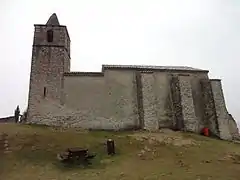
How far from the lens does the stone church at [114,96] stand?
28.9 metres

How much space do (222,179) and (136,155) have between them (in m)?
6.83

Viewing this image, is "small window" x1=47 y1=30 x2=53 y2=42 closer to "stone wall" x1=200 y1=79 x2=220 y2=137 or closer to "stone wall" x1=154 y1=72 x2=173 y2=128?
"stone wall" x1=154 y1=72 x2=173 y2=128

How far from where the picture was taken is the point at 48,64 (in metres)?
30.2

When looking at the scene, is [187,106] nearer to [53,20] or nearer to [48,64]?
[48,64]

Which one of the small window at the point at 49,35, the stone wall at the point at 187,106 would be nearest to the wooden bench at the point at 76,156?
the stone wall at the point at 187,106

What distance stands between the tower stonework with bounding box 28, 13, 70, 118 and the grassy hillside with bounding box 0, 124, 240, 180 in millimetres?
3351

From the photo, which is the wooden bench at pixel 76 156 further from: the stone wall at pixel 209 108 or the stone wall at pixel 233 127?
the stone wall at pixel 233 127

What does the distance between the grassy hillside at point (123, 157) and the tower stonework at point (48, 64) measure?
3.35 m

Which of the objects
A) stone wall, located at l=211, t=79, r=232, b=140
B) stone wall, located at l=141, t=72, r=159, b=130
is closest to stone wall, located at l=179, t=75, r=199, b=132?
stone wall, located at l=211, t=79, r=232, b=140

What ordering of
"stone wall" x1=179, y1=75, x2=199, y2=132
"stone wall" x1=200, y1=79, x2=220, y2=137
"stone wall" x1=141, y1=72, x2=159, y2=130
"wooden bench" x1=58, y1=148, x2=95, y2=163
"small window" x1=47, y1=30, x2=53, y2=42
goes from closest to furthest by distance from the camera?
"wooden bench" x1=58, y1=148, x2=95, y2=163
"stone wall" x1=141, y1=72, x2=159, y2=130
"stone wall" x1=179, y1=75, x2=199, y2=132
"stone wall" x1=200, y1=79, x2=220, y2=137
"small window" x1=47, y1=30, x2=53, y2=42

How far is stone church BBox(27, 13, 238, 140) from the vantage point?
2891 centimetres

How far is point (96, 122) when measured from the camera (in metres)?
29.0

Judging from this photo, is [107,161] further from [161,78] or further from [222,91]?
[222,91]

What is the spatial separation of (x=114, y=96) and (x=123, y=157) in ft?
35.8
